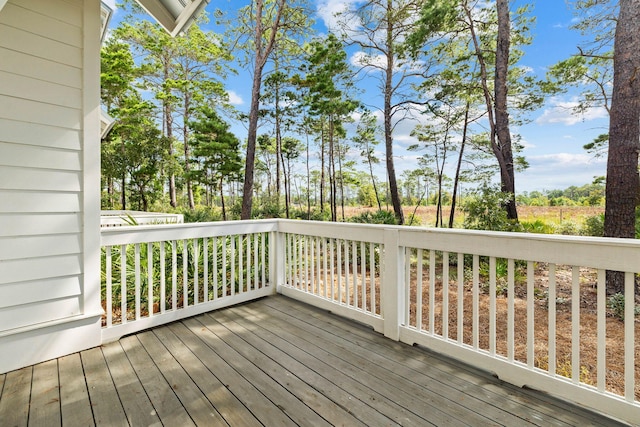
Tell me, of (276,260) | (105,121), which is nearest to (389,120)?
(276,260)

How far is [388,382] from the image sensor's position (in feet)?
5.98

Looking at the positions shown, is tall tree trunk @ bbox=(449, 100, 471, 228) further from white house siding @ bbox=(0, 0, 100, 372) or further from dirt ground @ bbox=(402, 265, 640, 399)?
white house siding @ bbox=(0, 0, 100, 372)

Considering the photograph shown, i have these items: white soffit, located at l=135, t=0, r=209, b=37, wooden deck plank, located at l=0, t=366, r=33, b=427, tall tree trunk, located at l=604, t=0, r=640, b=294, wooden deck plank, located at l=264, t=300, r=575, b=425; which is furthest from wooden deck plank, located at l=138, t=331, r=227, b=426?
tall tree trunk, located at l=604, t=0, r=640, b=294

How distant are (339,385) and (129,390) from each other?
4.18ft

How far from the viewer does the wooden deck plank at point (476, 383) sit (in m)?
1.52

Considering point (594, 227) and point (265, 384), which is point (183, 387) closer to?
point (265, 384)

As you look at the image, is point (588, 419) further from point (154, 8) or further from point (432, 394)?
point (154, 8)

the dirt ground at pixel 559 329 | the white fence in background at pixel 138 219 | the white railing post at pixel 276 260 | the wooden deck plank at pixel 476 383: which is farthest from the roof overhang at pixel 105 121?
the dirt ground at pixel 559 329

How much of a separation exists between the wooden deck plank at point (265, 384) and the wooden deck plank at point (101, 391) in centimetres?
66

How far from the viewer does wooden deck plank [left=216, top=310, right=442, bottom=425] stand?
152cm

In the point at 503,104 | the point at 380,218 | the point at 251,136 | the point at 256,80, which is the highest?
the point at 256,80

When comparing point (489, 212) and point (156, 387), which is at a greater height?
point (489, 212)

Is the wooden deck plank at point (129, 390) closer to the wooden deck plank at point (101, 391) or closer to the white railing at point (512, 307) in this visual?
the wooden deck plank at point (101, 391)

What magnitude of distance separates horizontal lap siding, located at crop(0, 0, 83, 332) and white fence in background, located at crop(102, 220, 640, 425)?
11.9 inches
